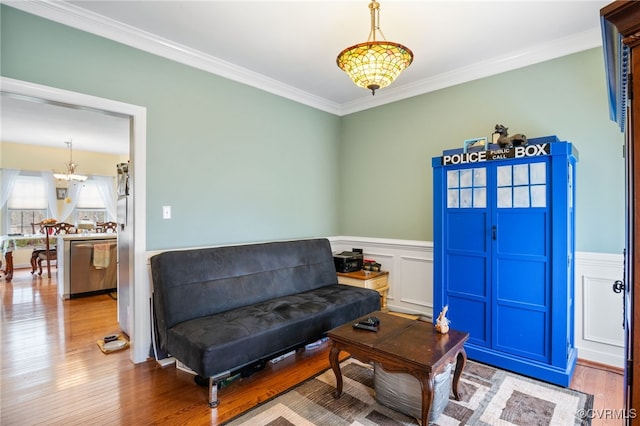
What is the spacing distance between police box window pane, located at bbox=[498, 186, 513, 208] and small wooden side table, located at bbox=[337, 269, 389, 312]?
1.64 m

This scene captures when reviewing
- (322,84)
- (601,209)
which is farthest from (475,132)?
(322,84)

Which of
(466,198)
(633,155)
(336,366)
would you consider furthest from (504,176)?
(336,366)

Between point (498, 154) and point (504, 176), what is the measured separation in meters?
0.19

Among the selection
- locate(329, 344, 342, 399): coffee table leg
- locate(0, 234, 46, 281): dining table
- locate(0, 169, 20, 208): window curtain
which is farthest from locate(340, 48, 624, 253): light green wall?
locate(0, 169, 20, 208): window curtain

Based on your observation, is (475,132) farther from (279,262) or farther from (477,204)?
(279,262)

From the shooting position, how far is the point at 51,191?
7.27m

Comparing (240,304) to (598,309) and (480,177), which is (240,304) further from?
(598,309)

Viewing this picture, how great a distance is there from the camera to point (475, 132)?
3.34 meters

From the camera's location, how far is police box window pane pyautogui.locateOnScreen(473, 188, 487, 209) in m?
2.70

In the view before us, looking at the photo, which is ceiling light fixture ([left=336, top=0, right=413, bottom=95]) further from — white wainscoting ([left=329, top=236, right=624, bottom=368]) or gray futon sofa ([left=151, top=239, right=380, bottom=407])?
white wainscoting ([left=329, top=236, right=624, bottom=368])

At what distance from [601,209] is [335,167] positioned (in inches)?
116

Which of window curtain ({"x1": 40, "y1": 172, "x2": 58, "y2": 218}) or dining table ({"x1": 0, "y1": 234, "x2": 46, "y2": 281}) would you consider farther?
window curtain ({"x1": 40, "y1": 172, "x2": 58, "y2": 218})

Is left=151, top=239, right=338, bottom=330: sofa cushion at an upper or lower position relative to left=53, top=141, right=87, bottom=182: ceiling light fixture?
lower

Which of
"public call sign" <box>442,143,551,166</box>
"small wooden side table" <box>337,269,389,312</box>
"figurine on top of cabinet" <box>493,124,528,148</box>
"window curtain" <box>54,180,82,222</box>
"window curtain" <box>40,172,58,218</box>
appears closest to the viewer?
"public call sign" <box>442,143,551,166</box>
